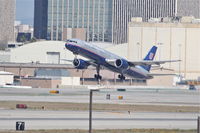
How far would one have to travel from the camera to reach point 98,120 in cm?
7112

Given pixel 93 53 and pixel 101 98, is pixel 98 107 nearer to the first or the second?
pixel 101 98

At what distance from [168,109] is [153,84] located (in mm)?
97366

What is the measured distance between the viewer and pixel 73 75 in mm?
191000

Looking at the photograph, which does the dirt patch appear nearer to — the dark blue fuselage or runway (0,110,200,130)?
runway (0,110,200,130)

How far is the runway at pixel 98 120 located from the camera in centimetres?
6581

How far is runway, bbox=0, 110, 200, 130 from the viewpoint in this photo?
6581 centimetres

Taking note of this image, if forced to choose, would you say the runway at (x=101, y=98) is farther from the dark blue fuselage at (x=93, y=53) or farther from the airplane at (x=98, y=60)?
the dark blue fuselage at (x=93, y=53)

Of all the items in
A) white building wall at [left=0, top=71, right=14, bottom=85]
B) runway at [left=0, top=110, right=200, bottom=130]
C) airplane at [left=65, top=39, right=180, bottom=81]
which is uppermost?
airplane at [left=65, top=39, right=180, bottom=81]

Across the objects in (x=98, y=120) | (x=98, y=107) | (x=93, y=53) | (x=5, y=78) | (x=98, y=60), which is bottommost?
(x=98, y=120)

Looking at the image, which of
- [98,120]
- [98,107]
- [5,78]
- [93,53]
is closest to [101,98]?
[93,53]

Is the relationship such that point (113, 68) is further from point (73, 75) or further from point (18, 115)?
point (73, 75)

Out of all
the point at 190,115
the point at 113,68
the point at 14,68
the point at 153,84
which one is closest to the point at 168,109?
the point at 190,115

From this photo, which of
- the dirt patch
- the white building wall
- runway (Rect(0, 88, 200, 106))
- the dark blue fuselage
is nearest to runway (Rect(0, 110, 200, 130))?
the dirt patch

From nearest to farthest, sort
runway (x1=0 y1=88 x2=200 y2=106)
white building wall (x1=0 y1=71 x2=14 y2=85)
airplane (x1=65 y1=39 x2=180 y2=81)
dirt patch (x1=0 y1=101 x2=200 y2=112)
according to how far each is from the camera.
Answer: dirt patch (x1=0 y1=101 x2=200 y2=112) → runway (x1=0 y1=88 x2=200 y2=106) → airplane (x1=65 y1=39 x2=180 y2=81) → white building wall (x1=0 y1=71 x2=14 y2=85)
